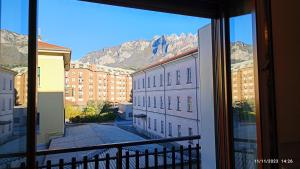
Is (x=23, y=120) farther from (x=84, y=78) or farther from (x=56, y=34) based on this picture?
(x=56, y=34)

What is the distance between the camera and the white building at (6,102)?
0.97m

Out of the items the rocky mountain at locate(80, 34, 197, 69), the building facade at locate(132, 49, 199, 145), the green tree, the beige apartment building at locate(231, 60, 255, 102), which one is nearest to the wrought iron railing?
the beige apartment building at locate(231, 60, 255, 102)

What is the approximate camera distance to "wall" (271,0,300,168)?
129cm

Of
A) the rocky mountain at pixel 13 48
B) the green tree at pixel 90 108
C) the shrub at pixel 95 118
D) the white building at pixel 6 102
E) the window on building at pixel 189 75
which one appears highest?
the window on building at pixel 189 75

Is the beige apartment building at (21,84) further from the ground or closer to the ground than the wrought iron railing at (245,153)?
further from the ground

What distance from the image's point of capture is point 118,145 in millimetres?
2268

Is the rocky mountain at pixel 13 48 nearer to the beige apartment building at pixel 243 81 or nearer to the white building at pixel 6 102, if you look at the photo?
the white building at pixel 6 102

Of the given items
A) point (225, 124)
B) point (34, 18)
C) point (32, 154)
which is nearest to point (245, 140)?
point (225, 124)

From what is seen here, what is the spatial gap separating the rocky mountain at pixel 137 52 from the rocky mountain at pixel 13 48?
→ 32.3ft

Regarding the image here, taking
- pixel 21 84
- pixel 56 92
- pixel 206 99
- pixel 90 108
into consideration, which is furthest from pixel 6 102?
pixel 90 108

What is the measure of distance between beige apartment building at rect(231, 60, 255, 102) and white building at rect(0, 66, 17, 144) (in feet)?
4.07

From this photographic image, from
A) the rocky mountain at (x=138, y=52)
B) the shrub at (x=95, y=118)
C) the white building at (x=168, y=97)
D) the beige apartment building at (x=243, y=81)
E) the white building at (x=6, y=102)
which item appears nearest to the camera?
the white building at (x=6, y=102)

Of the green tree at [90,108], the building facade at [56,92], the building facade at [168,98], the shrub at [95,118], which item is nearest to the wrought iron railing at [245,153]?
the building facade at [56,92]

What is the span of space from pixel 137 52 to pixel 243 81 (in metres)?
10.3
